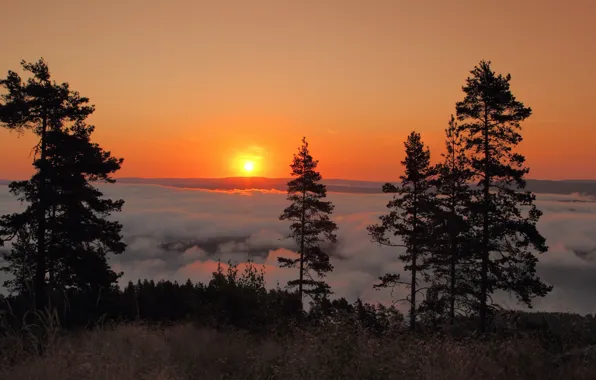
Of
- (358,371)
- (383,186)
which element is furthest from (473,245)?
(358,371)

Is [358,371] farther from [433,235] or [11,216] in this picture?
[433,235]

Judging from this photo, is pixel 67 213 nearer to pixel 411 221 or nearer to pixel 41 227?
pixel 41 227

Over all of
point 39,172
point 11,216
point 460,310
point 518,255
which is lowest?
point 460,310

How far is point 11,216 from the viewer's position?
68.4ft

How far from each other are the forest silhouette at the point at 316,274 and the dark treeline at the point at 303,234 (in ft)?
0.24

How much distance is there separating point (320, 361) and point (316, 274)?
29505 mm

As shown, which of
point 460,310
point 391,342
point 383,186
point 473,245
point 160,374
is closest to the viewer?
point 160,374

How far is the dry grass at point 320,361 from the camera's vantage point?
19.1 feet

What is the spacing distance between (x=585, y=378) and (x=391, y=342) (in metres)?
2.59

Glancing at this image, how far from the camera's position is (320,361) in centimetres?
608

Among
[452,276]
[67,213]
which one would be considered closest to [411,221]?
[452,276]

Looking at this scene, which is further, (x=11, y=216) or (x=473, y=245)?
(x=473, y=245)

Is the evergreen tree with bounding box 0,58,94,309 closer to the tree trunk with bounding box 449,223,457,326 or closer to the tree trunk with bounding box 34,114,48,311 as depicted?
the tree trunk with bounding box 34,114,48,311

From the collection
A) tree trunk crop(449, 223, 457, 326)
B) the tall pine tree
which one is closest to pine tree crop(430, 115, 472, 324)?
tree trunk crop(449, 223, 457, 326)
